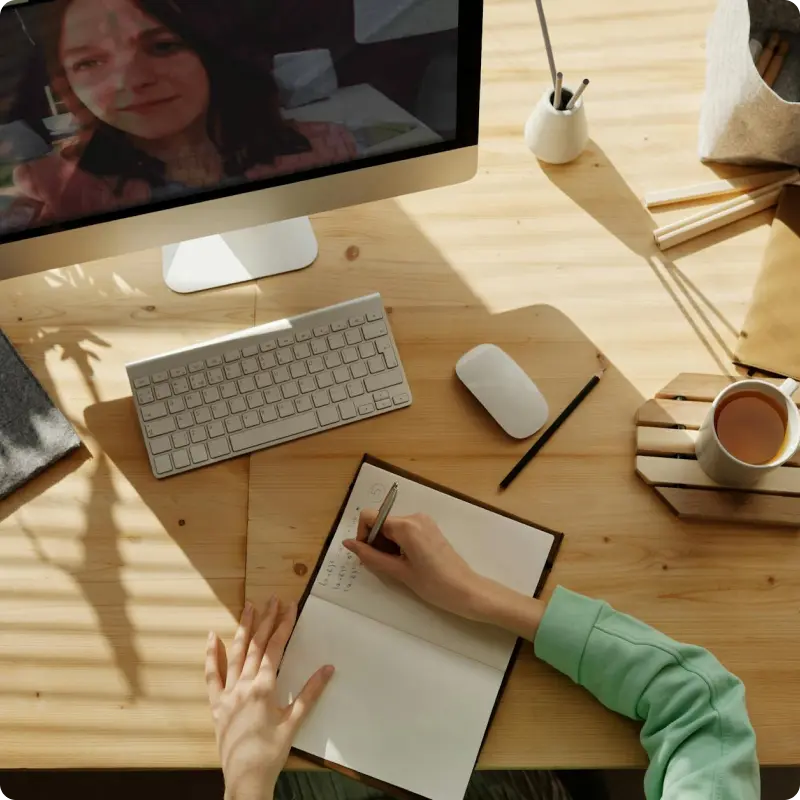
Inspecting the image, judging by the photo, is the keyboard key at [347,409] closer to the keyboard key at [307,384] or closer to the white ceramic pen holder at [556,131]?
the keyboard key at [307,384]

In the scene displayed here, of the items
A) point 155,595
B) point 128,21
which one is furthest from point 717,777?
point 128,21

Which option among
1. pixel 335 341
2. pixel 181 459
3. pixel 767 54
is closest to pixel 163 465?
pixel 181 459

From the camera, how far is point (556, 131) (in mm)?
974

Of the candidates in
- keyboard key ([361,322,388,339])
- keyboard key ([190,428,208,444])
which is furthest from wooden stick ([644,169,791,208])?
keyboard key ([190,428,208,444])

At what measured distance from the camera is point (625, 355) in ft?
3.07

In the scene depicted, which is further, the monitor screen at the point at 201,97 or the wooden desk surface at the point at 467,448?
the wooden desk surface at the point at 467,448

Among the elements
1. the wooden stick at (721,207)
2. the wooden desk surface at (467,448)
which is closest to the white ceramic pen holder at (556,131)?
the wooden desk surface at (467,448)

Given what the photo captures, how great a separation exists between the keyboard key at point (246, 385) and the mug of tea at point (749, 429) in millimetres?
468

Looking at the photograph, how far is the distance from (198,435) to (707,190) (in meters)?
0.65

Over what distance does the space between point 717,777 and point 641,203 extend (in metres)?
0.62

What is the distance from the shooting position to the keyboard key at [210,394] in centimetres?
91

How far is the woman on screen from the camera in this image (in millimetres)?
661

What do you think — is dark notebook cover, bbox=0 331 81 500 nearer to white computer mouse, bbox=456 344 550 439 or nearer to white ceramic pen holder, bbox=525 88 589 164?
white computer mouse, bbox=456 344 550 439

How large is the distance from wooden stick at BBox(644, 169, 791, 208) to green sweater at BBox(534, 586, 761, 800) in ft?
1.57
